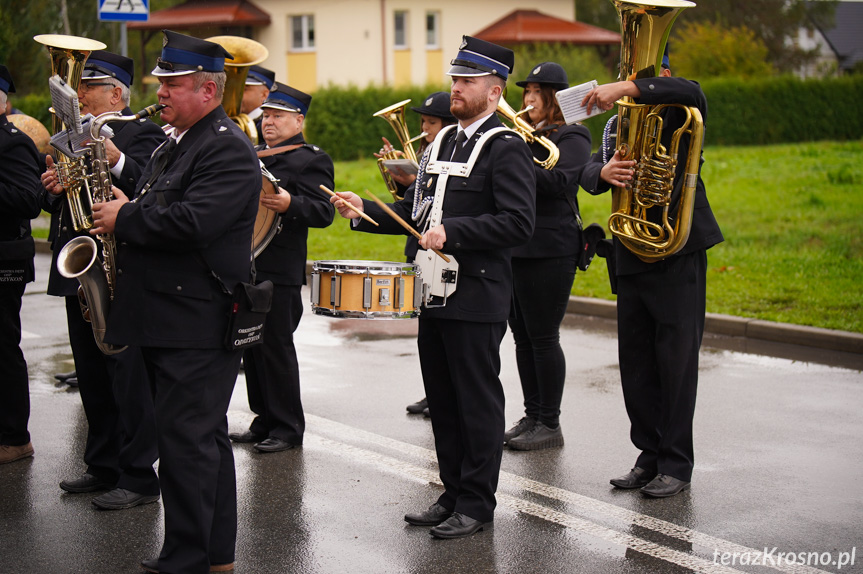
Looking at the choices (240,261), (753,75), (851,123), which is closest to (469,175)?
(240,261)

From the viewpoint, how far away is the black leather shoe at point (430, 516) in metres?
5.12

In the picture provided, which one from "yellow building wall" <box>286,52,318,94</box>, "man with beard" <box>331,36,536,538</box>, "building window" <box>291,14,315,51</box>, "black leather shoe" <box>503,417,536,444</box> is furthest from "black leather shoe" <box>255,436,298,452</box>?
"building window" <box>291,14,315,51</box>

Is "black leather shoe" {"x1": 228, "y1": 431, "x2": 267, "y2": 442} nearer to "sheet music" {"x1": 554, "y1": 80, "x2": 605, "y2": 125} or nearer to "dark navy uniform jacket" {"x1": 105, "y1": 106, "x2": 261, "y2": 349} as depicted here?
"dark navy uniform jacket" {"x1": 105, "y1": 106, "x2": 261, "y2": 349}

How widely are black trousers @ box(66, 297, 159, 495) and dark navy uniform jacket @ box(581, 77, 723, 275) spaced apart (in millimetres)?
2522

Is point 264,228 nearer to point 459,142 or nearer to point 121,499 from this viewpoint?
point 459,142

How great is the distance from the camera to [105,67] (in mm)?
5727

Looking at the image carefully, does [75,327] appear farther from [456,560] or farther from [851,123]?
[851,123]

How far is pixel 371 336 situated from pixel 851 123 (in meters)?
31.8

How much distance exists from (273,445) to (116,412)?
1.01 m

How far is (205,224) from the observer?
4.19 m

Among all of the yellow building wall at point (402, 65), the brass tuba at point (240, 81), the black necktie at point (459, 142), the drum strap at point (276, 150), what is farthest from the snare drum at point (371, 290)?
the yellow building wall at point (402, 65)

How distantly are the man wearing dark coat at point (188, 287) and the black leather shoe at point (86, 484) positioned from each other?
4.47ft

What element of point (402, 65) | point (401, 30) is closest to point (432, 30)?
point (401, 30)

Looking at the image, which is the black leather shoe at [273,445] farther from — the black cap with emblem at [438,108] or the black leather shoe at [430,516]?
the black cap with emblem at [438,108]
